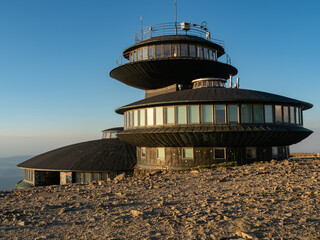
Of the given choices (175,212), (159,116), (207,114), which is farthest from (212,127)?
(175,212)

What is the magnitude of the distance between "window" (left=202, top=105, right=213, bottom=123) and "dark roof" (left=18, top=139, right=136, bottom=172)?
11.9m

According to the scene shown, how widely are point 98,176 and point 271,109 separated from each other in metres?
20.0

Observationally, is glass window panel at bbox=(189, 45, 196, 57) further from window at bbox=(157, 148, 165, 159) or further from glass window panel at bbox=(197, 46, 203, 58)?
window at bbox=(157, 148, 165, 159)

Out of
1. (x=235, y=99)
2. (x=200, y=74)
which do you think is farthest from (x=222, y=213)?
(x=200, y=74)

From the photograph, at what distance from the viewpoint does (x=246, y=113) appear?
2312 cm

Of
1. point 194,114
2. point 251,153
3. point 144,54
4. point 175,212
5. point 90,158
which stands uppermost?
point 144,54

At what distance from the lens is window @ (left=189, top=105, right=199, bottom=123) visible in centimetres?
2313

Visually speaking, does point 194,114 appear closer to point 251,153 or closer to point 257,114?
point 257,114

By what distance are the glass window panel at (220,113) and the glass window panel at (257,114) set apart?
8.74ft

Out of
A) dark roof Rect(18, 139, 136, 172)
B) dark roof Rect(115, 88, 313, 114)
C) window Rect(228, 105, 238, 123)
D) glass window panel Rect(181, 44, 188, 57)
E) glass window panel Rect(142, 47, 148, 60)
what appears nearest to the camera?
dark roof Rect(115, 88, 313, 114)

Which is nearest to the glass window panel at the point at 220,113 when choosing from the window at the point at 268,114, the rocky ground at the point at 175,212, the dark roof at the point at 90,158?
the window at the point at 268,114

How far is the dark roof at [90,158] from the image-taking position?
1238 inches

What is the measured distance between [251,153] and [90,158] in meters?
19.1

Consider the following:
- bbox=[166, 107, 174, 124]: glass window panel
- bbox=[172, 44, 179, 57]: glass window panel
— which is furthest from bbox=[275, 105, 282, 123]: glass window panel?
bbox=[172, 44, 179, 57]: glass window panel
